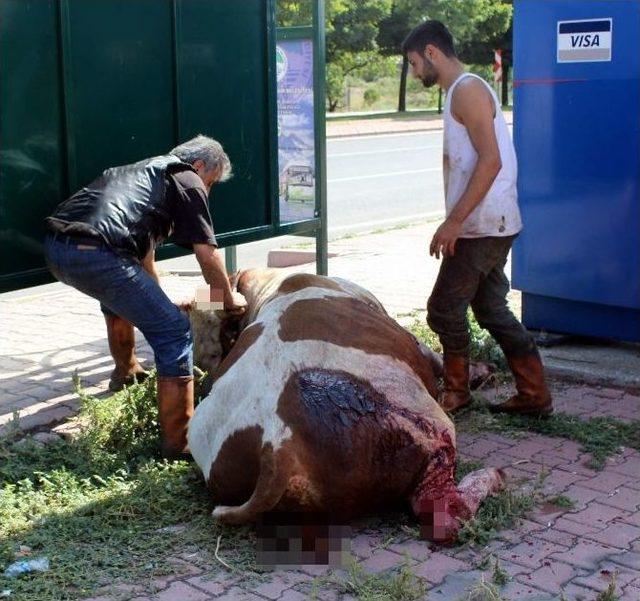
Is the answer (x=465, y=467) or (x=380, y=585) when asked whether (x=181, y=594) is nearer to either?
(x=380, y=585)

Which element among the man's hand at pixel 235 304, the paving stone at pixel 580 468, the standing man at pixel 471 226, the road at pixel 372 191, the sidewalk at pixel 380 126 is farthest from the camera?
the sidewalk at pixel 380 126

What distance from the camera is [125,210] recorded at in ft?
16.2

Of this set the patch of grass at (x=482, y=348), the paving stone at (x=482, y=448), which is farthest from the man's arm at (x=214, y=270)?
the patch of grass at (x=482, y=348)

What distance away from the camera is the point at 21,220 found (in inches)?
213

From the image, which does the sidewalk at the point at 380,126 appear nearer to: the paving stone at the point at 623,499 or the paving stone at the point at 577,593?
the paving stone at the point at 623,499

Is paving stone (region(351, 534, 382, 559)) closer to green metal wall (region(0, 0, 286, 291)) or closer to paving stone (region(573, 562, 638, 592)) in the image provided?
paving stone (region(573, 562, 638, 592))

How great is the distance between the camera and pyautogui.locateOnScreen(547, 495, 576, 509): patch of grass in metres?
4.44

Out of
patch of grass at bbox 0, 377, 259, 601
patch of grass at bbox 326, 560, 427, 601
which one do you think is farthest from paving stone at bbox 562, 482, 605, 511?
patch of grass at bbox 0, 377, 259, 601

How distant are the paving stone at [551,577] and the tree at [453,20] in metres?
36.9

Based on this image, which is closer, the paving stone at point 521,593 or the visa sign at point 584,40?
the paving stone at point 521,593

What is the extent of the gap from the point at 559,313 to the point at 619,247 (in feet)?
2.20

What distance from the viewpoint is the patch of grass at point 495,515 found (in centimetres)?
408

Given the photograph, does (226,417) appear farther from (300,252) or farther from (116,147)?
(300,252)

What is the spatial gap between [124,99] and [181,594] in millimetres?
3088
